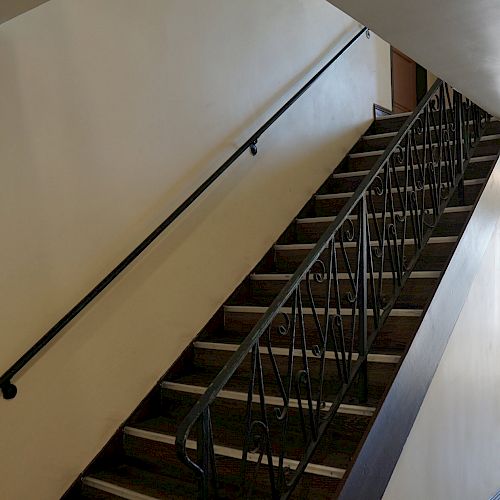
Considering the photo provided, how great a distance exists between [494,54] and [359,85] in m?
2.39

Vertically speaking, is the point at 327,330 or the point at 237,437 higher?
the point at 327,330

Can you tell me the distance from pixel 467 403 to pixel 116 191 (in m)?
2.32

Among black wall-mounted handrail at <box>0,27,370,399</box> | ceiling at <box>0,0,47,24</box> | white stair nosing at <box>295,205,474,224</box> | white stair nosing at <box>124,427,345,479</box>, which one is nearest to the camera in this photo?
ceiling at <box>0,0,47,24</box>

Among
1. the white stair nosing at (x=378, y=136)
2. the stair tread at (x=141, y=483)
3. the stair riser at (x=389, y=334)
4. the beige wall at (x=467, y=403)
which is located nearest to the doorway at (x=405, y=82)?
the white stair nosing at (x=378, y=136)

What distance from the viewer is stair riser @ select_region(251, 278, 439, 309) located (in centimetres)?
291

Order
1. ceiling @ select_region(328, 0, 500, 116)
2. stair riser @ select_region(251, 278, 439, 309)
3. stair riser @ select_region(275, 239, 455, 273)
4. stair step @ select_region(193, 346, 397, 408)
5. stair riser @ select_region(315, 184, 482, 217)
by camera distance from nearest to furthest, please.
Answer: ceiling @ select_region(328, 0, 500, 116) < stair step @ select_region(193, 346, 397, 408) < stair riser @ select_region(251, 278, 439, 309) < stair riser @ select_region(275, 239, 455, 273) < stair riser @ select_region(315, 184, 482, 217)

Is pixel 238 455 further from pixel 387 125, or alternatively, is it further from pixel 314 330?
pixel 387 125

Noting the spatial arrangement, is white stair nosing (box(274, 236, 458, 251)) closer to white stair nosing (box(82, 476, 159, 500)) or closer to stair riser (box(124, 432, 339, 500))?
stair riser (box(124, 432, 339, 500))

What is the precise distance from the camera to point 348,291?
10.6ft

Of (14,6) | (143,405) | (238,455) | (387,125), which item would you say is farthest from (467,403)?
(14,6)

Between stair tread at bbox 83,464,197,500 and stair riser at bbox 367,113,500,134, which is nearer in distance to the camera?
stair tread at bbox 83,464,197,500

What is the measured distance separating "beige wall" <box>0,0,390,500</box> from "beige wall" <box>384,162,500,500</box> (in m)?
1.27

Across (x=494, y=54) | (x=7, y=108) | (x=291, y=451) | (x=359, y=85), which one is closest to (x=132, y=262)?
(x=7, y=108)

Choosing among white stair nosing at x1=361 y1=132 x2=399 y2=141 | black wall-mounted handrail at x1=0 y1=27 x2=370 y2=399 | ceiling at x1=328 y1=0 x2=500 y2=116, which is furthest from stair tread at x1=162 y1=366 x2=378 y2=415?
white stair nosing at x1=361 y1=132 x2=399 y2=141
